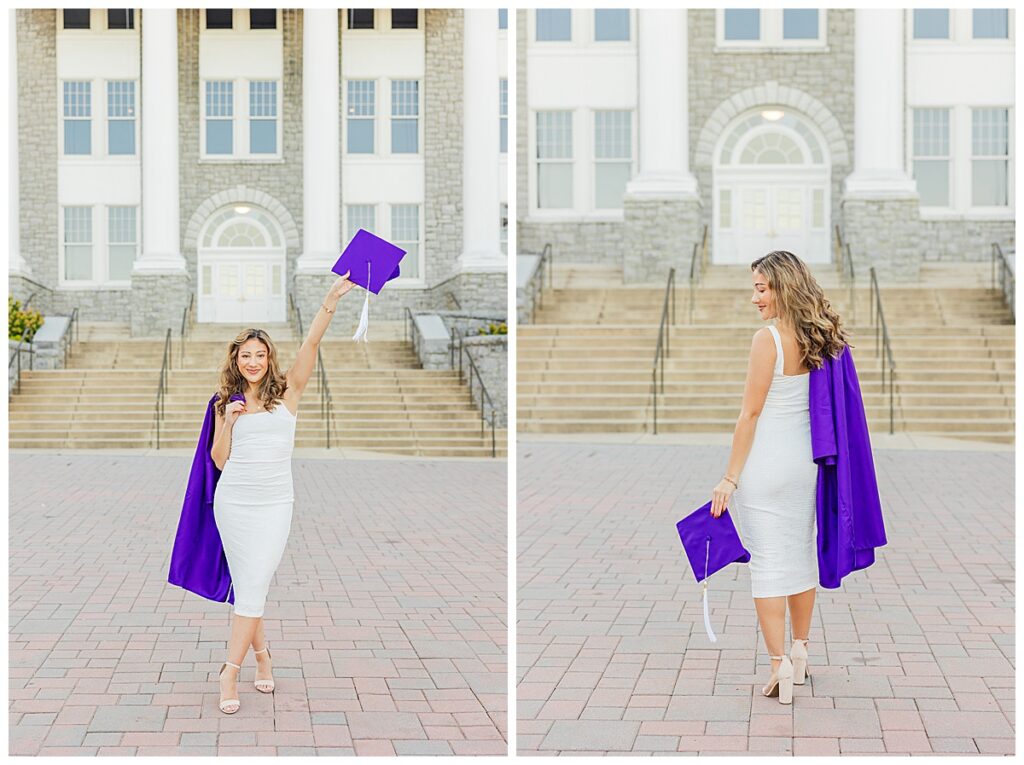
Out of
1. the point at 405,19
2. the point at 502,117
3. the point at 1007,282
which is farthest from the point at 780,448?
the point at 405,19

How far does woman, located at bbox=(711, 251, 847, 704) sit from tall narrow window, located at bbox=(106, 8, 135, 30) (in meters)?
27.5

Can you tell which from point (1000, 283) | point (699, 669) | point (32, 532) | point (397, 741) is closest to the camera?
point (397, 741)

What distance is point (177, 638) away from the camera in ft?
17.7

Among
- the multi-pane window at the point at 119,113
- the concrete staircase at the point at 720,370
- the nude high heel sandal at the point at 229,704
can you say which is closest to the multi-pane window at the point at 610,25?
the concrete staircase at the point at 720,370

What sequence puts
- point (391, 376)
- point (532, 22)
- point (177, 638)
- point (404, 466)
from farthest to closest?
point (532, 22), point (391, 376), point (404, 466), point (177, 638)

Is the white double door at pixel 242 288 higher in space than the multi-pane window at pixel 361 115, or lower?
lower

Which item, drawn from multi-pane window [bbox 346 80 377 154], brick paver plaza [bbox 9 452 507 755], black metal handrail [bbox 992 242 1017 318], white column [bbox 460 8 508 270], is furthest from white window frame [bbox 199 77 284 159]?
brick paver plaza [bbox 9 452 507 755]

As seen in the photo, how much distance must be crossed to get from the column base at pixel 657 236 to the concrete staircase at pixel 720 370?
8.98 feet

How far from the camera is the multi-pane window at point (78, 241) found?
28.2 m

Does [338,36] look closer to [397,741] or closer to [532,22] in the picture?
[532,22]

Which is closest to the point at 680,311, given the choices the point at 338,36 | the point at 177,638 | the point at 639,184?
the point at 639,184

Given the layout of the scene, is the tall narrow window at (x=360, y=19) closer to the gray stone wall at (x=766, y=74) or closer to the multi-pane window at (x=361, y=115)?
the multi-pane window at (x=361, y=115)

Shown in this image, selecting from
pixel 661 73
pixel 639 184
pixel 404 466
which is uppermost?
pixel 661 73

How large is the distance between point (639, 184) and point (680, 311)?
3835 millimetres
